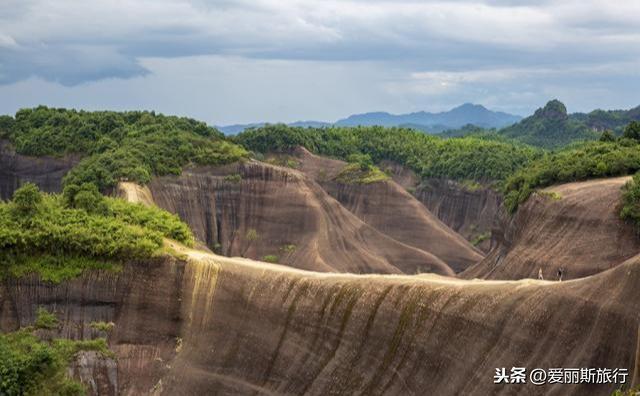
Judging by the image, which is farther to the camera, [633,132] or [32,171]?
[32,171]

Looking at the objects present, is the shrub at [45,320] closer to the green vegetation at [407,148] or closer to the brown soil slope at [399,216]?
the brown soil slope at [399,216]

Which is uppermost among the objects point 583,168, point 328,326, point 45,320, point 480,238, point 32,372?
point 583,168

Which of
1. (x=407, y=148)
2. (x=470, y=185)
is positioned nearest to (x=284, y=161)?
(x=407, y=148)

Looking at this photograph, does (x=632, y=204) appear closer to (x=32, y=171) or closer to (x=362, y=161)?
(x=362, y=161)

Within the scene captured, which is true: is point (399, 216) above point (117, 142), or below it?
below

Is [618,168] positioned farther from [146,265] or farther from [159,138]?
[159,138]

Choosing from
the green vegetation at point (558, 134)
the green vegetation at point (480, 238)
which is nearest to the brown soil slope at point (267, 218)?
the green vegetation at point (480, 238)
